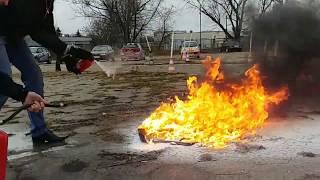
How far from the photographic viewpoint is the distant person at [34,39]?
4.31 meters

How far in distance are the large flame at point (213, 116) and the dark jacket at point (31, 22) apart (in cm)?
146

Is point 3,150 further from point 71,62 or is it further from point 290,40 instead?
point 290,40

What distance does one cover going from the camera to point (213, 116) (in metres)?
5.75

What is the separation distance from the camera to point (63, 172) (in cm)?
464

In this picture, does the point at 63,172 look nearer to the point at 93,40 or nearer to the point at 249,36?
the point at 249,36

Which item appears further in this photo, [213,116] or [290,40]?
[290,40]

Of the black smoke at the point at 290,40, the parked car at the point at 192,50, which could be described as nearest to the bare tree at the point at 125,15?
the parked car at the point at 192,50

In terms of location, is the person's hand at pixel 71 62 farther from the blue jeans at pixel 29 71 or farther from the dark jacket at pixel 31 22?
the blue jeans at pixel 29 71

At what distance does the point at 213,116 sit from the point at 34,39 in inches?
82.3

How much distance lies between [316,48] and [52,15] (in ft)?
14.3

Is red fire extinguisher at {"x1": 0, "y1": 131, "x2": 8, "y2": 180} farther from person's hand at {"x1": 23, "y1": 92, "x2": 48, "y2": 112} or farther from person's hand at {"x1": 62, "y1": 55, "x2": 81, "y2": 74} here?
person's hand at {"x1": 62, "y1": 55, "x2": 81, "y2": 74}

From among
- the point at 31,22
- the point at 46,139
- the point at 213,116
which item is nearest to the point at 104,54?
the point at 46,139

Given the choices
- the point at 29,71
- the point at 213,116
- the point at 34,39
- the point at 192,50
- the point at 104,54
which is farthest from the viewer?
the point at 192,50

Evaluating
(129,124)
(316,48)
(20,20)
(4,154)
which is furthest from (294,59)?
(4,154)
